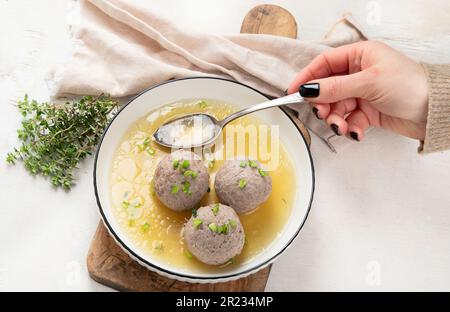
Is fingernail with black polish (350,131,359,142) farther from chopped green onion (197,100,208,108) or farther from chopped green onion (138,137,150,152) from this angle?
chopped green onion (138,137,150,152)

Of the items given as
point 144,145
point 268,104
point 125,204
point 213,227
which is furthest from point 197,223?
point 268,104

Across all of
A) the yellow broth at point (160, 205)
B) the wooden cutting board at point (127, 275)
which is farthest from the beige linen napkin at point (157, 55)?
the wooden cutting board at point (127, 275)

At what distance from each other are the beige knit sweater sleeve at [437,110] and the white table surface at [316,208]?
0.64 feet

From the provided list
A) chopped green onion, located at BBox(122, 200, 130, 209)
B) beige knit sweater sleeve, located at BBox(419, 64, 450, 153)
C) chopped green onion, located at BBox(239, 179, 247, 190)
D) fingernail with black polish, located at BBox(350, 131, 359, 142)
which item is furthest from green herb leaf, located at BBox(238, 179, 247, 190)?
beige knit sweater sleeve, located at BBox(419, 64, 450, 153)

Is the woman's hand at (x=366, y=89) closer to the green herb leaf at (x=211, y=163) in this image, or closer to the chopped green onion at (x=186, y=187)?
the green herb leaf at (x=211, y=163)

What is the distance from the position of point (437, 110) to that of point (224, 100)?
775 millimetres

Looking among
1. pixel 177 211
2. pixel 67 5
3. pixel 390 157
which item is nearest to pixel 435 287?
pixel 390 157

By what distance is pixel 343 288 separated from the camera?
1771mm

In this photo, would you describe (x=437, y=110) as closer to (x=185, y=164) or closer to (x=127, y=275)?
(x=185, y=164)

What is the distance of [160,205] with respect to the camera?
169 centimetres

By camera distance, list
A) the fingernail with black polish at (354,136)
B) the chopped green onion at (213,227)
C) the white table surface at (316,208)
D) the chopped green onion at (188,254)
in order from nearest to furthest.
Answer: the chopped green onion at (213,227) < the chopped green onion at (188,254) < the white table surface at (316,208) < the fingernail with black polish at (354,136)

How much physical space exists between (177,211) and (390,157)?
0.89 m

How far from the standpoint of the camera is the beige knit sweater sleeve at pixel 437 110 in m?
1.72

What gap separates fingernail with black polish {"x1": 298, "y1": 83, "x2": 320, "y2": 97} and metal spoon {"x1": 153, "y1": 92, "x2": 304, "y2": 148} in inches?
1.6
